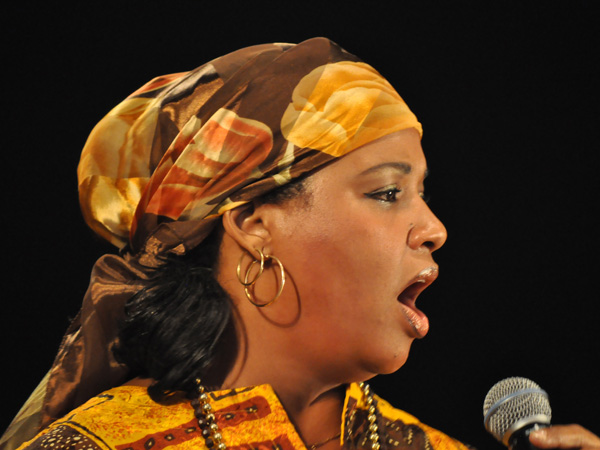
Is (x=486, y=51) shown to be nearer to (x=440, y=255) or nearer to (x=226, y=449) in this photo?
(x=440, y=255)

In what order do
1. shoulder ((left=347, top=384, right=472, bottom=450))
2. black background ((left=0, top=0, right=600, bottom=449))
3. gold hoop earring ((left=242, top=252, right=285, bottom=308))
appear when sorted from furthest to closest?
black background ((left=0, top=0, right=600, bottom=449)), shoulder ((left=347, top=384, right=472, bottom=450)), gold hoop earring ((left=242, top=252, right=285, bottom=308))

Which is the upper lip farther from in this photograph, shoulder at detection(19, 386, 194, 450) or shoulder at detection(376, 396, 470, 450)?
shoulder at detection(19, 386, 194, 450)

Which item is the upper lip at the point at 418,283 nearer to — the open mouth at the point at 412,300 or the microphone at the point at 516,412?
the open mouth at the point at 412,300

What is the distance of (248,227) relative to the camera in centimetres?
161

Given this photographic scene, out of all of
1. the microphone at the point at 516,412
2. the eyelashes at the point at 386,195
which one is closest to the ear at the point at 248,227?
the eyelashes at the point at 386,195

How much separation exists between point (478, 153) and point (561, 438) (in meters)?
1.21

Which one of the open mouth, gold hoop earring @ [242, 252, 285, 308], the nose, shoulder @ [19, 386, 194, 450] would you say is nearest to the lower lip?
the open mouth

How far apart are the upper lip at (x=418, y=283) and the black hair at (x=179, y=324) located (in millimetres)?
294

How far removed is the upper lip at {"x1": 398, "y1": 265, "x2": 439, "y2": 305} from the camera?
5.23 feet

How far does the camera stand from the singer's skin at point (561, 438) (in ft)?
4.55

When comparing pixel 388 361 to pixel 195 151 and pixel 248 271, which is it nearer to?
pixel 248 271

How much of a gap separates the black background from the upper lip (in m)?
0.82

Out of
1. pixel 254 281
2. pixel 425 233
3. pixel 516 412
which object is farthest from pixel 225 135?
pixel 516 412

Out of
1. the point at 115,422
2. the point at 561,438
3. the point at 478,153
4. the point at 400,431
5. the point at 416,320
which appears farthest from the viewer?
the point at 478,153
